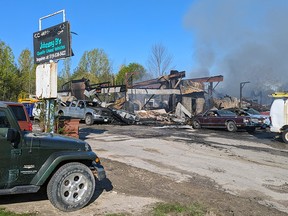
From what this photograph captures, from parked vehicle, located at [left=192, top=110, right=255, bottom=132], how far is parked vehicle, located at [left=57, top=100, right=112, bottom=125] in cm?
631

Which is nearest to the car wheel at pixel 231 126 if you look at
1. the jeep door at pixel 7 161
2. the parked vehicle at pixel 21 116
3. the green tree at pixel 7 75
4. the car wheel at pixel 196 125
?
the car wheel at pixel 196 125

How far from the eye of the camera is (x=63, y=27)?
11.2m

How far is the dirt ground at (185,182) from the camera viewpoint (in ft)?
19.2

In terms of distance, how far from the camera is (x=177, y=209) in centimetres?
565

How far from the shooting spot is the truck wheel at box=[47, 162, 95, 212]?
537 cm

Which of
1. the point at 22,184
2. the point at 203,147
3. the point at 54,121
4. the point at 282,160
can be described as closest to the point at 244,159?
the point at 282,160

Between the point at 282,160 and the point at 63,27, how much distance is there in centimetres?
825

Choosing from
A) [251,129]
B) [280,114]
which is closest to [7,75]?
[251,129]

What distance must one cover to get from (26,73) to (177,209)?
4205cm

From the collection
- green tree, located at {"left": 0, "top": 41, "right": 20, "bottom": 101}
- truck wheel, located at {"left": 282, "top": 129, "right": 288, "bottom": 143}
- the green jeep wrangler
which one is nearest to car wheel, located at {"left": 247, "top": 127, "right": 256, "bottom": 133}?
truck wheel, located at {"left": 282, "top": 129, "right": 288, "bottom": 143}

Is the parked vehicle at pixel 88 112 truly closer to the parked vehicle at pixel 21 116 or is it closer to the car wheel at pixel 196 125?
the car wheel at pixel 196 125

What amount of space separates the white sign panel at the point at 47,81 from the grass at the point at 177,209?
6.41 m

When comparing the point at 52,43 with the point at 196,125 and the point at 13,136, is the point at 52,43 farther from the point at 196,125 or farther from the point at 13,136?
the point at 196,125

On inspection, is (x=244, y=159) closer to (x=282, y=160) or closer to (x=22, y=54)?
(x=282, y=160)
